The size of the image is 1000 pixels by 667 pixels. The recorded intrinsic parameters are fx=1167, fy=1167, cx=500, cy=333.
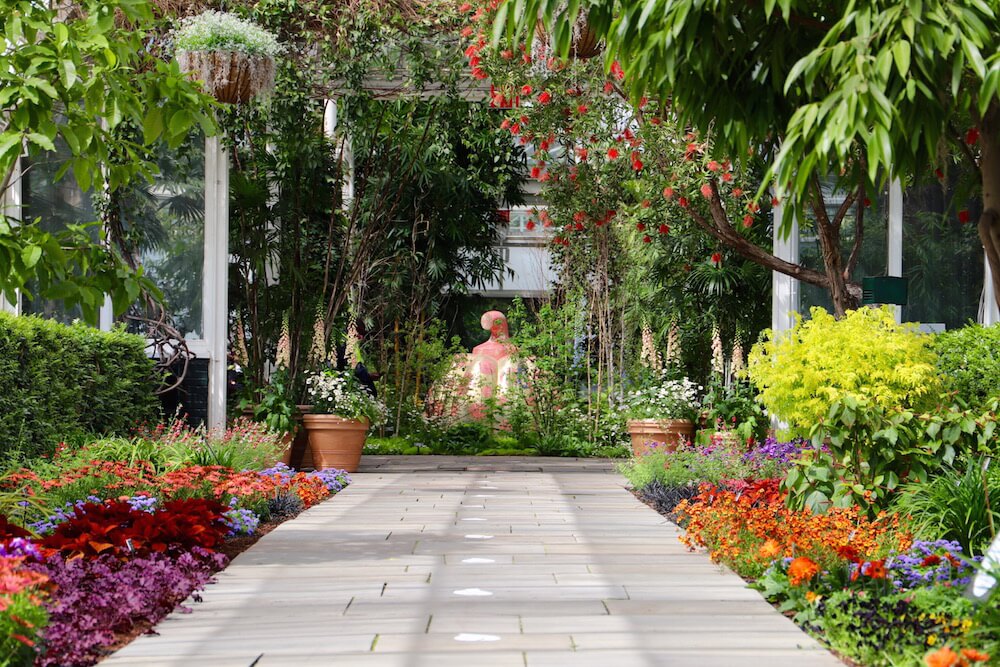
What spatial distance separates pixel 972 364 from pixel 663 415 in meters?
4.31

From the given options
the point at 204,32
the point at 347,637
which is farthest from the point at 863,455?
the point at 204,32

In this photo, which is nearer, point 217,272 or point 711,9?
point 711,9

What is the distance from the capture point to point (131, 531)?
4348 mm

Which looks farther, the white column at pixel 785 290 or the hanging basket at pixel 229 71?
the white column at pixel 785 290

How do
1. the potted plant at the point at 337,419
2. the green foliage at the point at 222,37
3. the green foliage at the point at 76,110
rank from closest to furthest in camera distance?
1. the green foliage at the point at 76,110
2. the green foliage at the point at 222,37
3. the potted plant at the point at 337,419

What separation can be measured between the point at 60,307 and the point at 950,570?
649 cm

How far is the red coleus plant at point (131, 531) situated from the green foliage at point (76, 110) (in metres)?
0.84

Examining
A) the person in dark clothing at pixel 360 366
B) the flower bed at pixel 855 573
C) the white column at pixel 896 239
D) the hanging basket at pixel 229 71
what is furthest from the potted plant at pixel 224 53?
the white column at pixel 896 239

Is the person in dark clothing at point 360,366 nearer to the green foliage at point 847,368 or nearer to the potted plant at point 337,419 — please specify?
the potted plant at point 337,419

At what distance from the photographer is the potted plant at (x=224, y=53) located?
775cm

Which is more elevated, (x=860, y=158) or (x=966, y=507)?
(x=860, y=158)

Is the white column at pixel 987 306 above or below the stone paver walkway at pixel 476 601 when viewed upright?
above

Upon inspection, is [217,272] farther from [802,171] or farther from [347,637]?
[802,171]

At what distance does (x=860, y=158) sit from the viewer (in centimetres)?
327
